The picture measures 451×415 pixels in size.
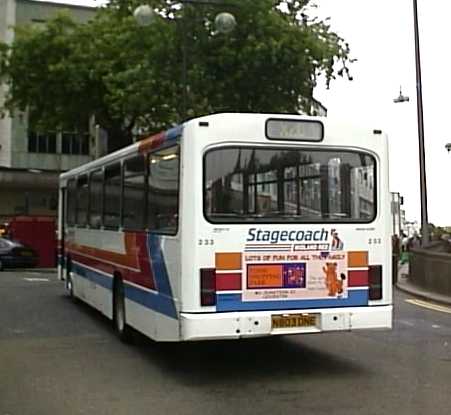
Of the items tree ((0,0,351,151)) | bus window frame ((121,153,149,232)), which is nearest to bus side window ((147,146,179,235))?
bus window frame ((121,153,149,232))

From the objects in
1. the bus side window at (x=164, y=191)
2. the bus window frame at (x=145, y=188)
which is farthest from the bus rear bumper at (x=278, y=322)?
the bus window frame at (x=145, y=188)

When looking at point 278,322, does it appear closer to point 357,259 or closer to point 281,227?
point 281,227

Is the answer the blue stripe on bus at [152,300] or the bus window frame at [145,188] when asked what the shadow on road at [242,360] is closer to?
the blue stripe on bus at [152,300]

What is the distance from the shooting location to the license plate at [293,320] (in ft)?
29.3

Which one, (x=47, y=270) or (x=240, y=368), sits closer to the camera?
(x=240, y=368)

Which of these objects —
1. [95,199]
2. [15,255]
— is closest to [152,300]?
[95,199]

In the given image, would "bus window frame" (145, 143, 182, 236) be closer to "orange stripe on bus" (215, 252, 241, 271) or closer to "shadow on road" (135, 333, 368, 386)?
"orange stripe on bus" (215, 252, 241, 271)

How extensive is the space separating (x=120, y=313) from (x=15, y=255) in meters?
19.8

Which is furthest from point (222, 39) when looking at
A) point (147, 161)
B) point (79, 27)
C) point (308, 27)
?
point (147, 161)

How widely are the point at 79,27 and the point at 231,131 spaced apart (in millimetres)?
23278

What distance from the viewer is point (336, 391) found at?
824 cm

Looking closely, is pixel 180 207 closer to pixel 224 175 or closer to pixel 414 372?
pixel 224 175

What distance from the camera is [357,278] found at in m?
9.30

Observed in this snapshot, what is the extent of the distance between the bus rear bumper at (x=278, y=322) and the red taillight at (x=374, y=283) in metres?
0.14
